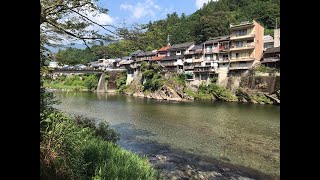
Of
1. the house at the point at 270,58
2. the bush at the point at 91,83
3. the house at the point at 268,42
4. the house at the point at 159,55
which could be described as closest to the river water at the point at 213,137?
the house at the point at 270,58

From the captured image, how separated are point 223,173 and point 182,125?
23.2 ft

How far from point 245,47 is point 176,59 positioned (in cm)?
1096

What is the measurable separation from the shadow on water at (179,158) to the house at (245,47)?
21.7 metres

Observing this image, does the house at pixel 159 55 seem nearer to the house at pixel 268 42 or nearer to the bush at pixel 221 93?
the bush at pixel 221 93

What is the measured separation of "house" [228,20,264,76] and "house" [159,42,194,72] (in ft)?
25.5

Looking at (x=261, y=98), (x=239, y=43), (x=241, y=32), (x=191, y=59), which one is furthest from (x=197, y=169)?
(x=191, y=59)

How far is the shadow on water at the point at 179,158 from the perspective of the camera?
24.4 ft

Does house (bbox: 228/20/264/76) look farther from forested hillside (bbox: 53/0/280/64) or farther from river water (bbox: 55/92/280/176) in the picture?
river water (bbox: 55/92/280/176)

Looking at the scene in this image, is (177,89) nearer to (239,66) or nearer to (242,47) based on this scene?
(239,66)

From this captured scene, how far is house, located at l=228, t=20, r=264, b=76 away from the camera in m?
29.3

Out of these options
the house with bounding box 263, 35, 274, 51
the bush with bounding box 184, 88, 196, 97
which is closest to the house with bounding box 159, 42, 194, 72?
the bush with bounding box 184, 88, 196, 97

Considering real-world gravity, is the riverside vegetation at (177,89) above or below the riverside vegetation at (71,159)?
above
